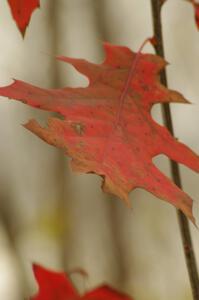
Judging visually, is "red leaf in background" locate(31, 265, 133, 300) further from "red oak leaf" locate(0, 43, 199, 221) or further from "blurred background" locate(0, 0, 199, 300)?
"blurred background" locate(0, 0, 199, 300)

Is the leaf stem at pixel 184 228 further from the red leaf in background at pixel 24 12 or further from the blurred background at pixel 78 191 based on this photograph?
the blurred background at pixel 78 191

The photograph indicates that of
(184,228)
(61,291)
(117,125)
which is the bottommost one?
(61,291)

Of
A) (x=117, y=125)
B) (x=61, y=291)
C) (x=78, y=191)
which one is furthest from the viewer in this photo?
(x=78, y=191)

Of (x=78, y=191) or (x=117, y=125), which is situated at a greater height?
(x=117, y=125)

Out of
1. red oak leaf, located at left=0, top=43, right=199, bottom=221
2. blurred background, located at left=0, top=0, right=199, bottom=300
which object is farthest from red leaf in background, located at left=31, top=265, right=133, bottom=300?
blurred background, located at left=0, top=0, right=199, bottom=300

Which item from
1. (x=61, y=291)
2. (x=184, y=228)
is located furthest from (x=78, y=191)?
(x=184, y=228)

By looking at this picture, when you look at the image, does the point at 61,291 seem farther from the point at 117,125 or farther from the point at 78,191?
the point at 78,191
